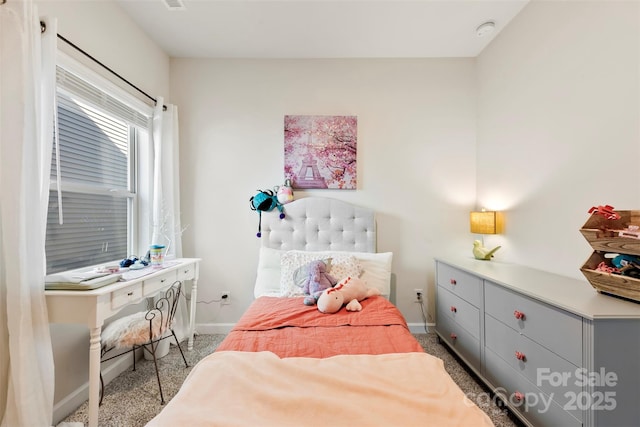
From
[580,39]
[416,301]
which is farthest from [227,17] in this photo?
[416,301]

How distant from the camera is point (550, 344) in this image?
1265mm

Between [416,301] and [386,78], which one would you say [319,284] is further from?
[386,78]

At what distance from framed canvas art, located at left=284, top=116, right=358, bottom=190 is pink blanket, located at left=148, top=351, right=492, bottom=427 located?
1743 millimetres

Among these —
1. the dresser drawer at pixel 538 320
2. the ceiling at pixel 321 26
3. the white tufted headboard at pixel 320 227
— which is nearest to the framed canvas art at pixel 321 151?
the white tufted headboard at pixel 320 227

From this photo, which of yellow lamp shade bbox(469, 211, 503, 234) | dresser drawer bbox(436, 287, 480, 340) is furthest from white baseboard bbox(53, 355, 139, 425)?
yellow lamp shade bbox(469, 211, 503, 234)

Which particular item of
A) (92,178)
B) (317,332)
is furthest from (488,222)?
(92,178)

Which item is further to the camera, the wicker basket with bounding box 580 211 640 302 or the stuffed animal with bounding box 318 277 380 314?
the stuffed animal with bounding box 318 277 380 314

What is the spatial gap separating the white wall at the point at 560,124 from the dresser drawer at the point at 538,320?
0.53 m

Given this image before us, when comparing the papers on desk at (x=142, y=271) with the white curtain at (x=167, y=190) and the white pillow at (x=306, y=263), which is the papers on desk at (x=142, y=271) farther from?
the white pillow at (x=306, y=263)

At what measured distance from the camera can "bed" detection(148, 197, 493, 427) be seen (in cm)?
85

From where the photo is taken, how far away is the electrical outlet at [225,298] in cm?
265

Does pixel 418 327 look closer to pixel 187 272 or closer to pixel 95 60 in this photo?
pixel 187 272

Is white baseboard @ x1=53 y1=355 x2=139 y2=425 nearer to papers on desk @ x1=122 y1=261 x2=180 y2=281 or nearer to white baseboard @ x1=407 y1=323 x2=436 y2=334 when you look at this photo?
papers on desk @ x1=122 y1=261 x2=180 y2=281

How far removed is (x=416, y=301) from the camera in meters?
2.67
